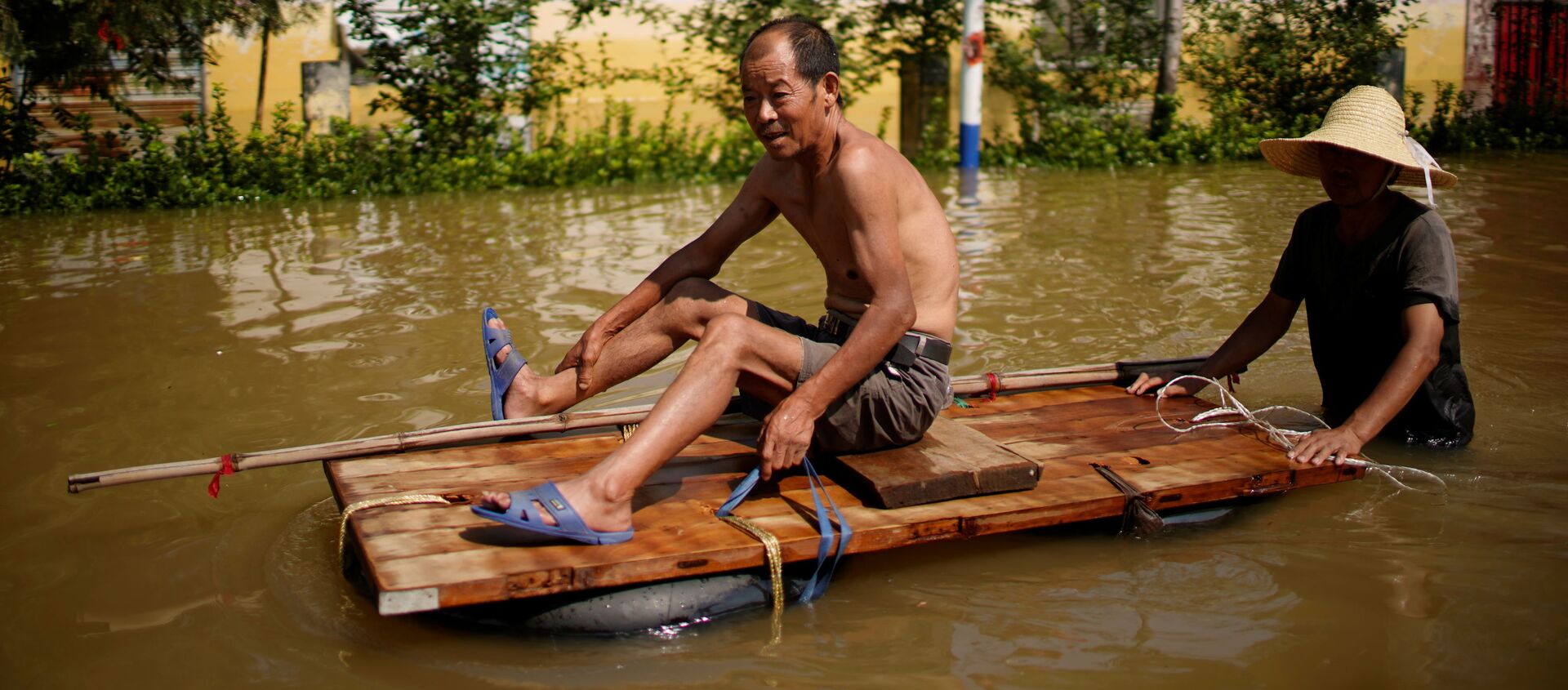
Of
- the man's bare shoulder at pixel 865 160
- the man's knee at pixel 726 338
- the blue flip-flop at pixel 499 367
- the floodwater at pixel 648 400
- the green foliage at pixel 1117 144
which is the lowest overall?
the floodwater at pixel 648 400

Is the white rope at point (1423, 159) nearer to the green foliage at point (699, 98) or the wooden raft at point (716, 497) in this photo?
the wooden raft at point (716, 497)

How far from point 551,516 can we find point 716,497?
60 cm

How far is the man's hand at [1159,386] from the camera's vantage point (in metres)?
4.60

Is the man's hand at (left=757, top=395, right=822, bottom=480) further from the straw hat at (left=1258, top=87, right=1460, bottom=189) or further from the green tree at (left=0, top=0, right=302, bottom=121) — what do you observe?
the green tree at (left=0, top=0, right=302, bottom=121)

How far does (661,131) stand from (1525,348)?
309 inches

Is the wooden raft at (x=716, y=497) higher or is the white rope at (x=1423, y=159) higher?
the white rope at (x=1423, y=159)

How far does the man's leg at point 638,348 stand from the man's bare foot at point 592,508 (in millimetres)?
865

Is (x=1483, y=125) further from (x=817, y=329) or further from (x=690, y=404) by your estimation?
(x=690, y=404)

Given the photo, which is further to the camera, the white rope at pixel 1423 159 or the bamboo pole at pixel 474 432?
the white rope at pixel 1423 159

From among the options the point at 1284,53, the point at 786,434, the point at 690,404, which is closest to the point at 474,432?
the point at 690,404

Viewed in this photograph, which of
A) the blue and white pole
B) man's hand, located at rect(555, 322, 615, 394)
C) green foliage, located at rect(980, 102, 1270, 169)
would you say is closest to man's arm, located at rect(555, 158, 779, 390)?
man's hand, located at rect(555, 322, 615, 394)

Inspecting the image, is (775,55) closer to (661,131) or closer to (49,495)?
(49,495)

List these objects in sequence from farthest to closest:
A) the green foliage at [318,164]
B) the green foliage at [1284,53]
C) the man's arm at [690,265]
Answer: the green foliage at [1284,53] → the green foliage at [318,164] → the man's arm at [690,265]

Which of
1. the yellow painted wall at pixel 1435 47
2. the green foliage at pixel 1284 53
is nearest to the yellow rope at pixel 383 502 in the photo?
the green foliage at pixel 1284 53
